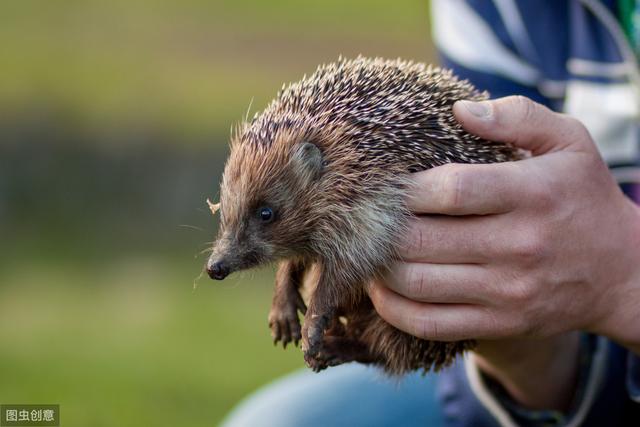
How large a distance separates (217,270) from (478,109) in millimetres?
435

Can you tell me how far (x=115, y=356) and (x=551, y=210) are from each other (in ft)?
7.80

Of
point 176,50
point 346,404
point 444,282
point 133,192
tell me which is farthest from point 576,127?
point 176,50

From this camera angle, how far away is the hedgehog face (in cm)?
141

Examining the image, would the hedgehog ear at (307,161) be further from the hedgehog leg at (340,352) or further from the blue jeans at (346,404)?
the blue jeans at (346,404)

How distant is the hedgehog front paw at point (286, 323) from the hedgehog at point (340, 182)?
0.03 ft

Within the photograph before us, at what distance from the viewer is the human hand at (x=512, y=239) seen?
1353 mm

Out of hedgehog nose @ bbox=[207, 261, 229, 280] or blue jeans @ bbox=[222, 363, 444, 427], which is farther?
blue jeans @ bbox=[222, 363, 444, 427]

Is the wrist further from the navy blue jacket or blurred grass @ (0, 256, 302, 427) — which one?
blurred grass @ (0, 256, 302, 427)

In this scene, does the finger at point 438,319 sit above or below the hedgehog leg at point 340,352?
above

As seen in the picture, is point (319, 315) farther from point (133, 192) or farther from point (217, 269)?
point (133, 192)

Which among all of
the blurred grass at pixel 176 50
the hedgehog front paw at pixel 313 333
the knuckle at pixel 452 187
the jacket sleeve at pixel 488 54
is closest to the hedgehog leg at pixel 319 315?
the hedgehog front paw at pixel 313 333

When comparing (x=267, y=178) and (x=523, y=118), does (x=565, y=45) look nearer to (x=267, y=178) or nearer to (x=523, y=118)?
(x=523, y=118)

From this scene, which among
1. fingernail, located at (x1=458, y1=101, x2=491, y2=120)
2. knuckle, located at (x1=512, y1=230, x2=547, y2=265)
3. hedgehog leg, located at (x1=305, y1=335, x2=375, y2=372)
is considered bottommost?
hedgehog leg, located at (x1=305, y1=335, x2=375, y2=372)

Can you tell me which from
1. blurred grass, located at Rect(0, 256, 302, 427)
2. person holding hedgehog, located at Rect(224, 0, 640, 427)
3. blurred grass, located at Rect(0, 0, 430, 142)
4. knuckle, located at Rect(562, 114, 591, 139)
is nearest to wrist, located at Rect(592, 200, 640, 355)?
person holding hedgehog, located at Rect(224, 0, 640, 427)
